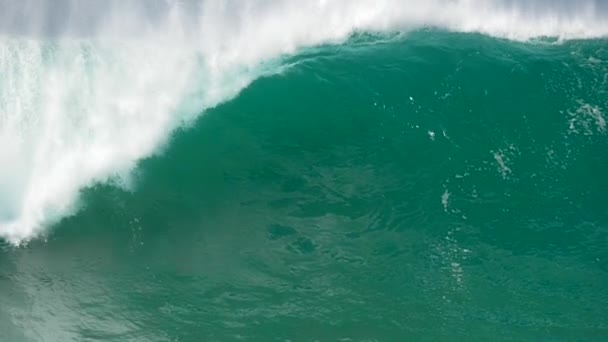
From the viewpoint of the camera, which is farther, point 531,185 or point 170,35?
point 170,35

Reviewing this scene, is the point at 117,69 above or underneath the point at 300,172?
above

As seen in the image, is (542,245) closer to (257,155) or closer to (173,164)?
(257,155)

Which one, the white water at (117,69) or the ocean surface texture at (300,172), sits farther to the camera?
the white water at (117,69)

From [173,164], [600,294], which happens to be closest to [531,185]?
[600,294]

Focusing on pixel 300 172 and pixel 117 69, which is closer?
pixel 300 172
